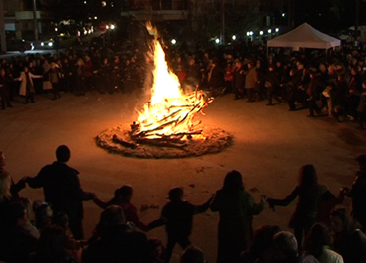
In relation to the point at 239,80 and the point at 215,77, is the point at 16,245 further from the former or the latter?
the point at 215,77

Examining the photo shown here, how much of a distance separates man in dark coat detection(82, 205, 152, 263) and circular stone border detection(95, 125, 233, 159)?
6.36 metres

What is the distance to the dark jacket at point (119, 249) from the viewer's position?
367 centimetres

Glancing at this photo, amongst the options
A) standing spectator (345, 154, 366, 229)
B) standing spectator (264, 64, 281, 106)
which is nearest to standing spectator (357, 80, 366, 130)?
standing spectator (264, 64, 281, 106)

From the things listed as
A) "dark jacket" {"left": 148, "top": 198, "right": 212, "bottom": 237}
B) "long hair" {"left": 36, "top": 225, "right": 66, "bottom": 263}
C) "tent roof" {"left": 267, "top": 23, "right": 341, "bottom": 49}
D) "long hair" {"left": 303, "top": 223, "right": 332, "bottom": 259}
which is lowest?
"dark jacket" {"left": 148, "top": 198, "right": 212, "bottom": 237}

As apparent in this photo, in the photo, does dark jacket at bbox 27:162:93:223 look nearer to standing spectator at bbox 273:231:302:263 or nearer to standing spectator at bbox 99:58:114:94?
standing spectator at bbox 273:231:302:263

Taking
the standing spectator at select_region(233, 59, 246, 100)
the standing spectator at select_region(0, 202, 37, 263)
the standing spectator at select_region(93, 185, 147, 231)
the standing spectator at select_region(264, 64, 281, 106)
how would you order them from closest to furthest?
the standing spectator at select_region(0, 202, 37, 263) < the standing spectator at select_region(93, 185, 147, 231) < the standing spectator at select_region(264, 64, 281, 106) < the standing spectator at select_region(233, 59, 246, 100)

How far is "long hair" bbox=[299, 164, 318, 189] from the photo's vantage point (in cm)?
534

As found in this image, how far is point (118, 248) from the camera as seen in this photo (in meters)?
3.69

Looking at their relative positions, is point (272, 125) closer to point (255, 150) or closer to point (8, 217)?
point (255, 150)

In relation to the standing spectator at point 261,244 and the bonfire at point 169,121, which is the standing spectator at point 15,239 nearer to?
the standing spectator at point 261,244

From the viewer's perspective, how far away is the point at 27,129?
13039 mm

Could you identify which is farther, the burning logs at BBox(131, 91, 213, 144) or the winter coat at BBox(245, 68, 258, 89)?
the winter coat at BBox(245, 68, 258, 89)

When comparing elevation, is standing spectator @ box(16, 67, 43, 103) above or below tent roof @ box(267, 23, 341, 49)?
below

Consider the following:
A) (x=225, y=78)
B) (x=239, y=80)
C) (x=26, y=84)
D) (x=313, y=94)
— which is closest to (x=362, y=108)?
(x=313, y=94)
